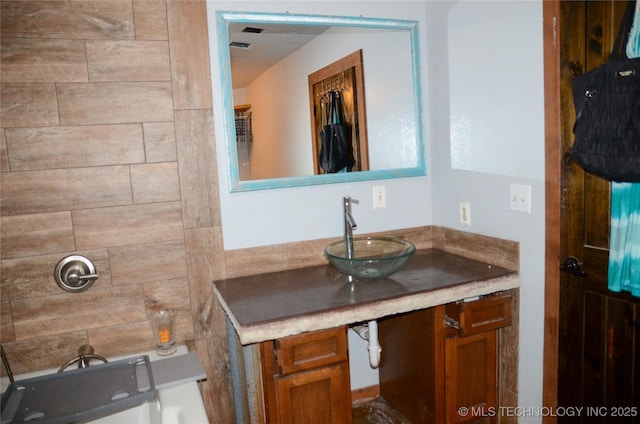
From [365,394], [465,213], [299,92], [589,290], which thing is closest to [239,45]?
[299,92]

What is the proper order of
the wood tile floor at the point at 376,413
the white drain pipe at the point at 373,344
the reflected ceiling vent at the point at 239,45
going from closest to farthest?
1. the white drain pipe at the point at 373,344
2. the reflected ceiling vent at the point at 239,45
3. the wood tile floor at the point at 376,413

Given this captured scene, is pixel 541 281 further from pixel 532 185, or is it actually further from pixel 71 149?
pixel 71 149

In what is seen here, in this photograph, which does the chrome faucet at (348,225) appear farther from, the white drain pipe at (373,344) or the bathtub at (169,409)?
the bathtub at (169,409)

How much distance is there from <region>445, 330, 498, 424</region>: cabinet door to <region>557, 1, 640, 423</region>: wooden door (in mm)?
281

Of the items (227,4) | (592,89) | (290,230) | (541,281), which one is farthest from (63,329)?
(592,89)

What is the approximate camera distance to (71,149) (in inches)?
65.6

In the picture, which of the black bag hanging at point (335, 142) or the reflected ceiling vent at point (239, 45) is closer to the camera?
the reflected ceiling vent at point (239, 45)

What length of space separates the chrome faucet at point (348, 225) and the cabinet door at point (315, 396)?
22.7 inches

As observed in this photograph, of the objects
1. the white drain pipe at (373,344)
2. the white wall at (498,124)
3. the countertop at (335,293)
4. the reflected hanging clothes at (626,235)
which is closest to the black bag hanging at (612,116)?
the reflected hanging clothes at (626,235)

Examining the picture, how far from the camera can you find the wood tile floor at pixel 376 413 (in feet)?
7.02

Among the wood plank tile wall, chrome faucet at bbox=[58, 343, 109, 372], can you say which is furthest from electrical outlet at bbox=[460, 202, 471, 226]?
chrome faucet at bbox=[58, 343, 109, 372]

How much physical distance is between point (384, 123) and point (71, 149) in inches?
54.5

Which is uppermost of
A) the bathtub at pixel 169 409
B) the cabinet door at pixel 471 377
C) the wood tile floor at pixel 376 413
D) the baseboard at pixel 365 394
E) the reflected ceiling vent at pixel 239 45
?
the reflected ceiling vent at pixel 239 45

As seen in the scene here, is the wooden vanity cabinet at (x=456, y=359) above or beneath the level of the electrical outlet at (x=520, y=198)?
beneath
